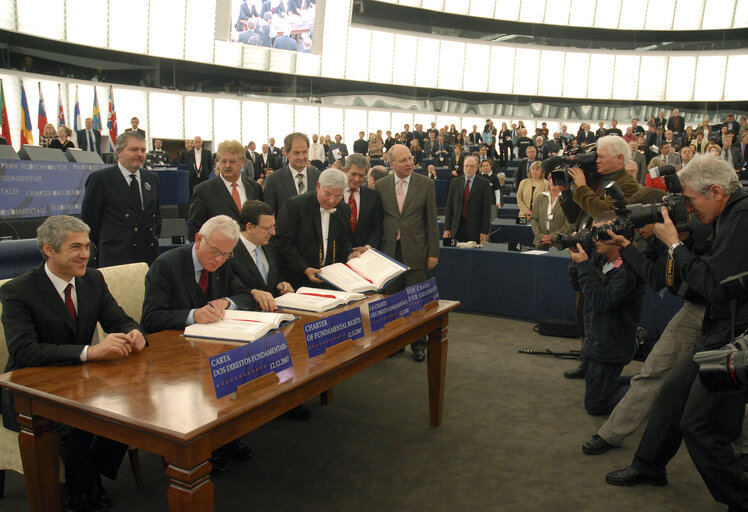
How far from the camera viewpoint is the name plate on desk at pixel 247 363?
1666 millimetres

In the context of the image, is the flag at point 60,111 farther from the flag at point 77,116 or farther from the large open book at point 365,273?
the large open book at point 365,273

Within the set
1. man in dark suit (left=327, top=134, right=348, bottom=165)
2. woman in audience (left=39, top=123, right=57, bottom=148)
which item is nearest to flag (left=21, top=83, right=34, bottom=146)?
woman in audience (left=39, top=123, right=57, bottom=148)

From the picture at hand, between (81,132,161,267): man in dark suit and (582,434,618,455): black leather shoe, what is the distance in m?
2.89

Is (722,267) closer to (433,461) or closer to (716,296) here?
(716,296)

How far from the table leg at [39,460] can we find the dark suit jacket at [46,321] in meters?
0.25

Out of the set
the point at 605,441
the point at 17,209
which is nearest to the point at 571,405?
the point at 605,441

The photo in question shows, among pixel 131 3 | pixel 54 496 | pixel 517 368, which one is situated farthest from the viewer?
pixel 131 3

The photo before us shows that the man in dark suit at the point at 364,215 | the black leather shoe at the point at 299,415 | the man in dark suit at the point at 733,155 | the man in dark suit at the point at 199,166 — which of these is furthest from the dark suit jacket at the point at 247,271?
the man in dark suit at the point at 733,155

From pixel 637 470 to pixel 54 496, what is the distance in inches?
91.8

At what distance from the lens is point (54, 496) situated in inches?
74.0

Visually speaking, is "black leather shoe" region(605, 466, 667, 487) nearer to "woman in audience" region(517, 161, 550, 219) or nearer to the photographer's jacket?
the photographer's jacket

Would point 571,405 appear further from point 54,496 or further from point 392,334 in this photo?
point 54,496

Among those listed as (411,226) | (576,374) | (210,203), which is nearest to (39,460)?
(210,203)

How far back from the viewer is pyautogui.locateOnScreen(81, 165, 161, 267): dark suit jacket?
143 inches
